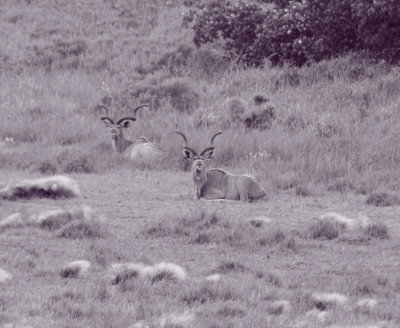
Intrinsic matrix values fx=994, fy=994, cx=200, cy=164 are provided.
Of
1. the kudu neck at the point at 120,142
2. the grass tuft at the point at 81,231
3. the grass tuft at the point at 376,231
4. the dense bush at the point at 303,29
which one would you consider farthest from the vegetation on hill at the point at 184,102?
the grass tuft at the point at 81,231

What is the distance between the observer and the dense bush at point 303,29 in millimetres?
22781

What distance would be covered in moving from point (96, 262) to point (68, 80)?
1544cm

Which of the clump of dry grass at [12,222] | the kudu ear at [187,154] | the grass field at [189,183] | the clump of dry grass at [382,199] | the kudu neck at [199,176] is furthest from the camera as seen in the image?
the kudu ear at [187,154]

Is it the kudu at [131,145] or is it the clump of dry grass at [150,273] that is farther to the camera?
the kudu at [131,145]

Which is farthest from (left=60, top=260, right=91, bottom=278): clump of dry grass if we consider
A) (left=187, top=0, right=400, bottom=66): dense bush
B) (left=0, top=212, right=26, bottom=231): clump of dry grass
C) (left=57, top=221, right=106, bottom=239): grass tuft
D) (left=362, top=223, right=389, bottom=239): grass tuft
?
(left=187, top=0, right=400, bottom=66): dense bush

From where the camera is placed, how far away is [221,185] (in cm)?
1470

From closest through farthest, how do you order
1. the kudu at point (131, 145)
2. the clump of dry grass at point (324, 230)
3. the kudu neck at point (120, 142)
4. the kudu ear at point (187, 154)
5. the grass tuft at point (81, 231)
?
the grass tuft at point (81, 231)
the clump of dry grass at point (324, 230)
the kudu ear at point (187, 154)
the kudu at point (131, 145)
the kudu neck at point (120, 142)

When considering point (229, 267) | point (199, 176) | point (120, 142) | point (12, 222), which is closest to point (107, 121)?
point (120, 142)

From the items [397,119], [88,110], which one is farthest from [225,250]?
[88,110]

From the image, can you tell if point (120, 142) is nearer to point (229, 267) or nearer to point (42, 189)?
point (42, 189)

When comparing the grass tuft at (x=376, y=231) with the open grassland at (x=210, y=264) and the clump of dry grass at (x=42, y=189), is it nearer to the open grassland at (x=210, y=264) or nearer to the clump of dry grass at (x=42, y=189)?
the open grassland at (x=210, y=264)

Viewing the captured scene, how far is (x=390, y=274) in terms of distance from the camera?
9.41 metres

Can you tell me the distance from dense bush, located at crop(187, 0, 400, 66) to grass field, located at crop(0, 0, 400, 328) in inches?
26.0

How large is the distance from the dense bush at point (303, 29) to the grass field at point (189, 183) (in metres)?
0.66
